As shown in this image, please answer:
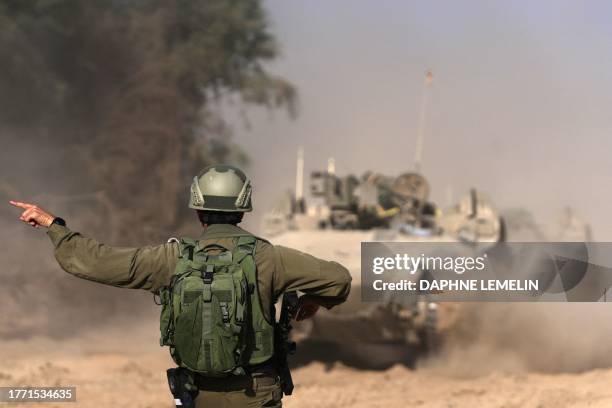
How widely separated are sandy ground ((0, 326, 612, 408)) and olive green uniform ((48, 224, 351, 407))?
474 centimetres

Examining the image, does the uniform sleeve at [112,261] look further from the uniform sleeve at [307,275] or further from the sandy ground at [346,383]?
the sandy ground at [346,383]

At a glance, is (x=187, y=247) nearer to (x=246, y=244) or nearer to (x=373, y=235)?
(x=246, y=244)

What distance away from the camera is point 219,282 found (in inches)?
125

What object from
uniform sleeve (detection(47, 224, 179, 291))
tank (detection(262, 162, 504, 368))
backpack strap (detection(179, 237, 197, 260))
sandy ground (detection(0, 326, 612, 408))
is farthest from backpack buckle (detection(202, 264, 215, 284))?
tank (detection(262, 162, 504, 368))

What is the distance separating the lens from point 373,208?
1155cm


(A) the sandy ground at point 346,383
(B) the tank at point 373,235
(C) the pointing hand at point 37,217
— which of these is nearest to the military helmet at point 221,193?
(C) the pointing hand at point 37,217

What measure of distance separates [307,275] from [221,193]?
400 millimetres

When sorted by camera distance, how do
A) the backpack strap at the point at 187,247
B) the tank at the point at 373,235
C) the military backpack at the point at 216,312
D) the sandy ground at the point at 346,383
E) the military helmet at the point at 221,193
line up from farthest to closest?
1. the tank at the point at 373,235
2. the sandy ground at the point at 346,383
3. the military helmet at the point at 221,193
4. the backpack strap at the point at 187,247
5. the military backpack at the point at 216,312

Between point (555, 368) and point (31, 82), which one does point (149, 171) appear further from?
point (555, 368)

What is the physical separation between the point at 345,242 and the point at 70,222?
756cm

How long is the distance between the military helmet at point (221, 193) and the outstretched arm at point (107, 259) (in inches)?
7.2

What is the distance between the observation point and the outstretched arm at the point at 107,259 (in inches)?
132

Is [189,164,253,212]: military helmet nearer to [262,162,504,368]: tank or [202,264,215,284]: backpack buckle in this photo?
[202,264,215,284]: backpack buckle

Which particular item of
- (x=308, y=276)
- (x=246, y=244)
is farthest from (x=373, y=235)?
(x=246, y=244)
